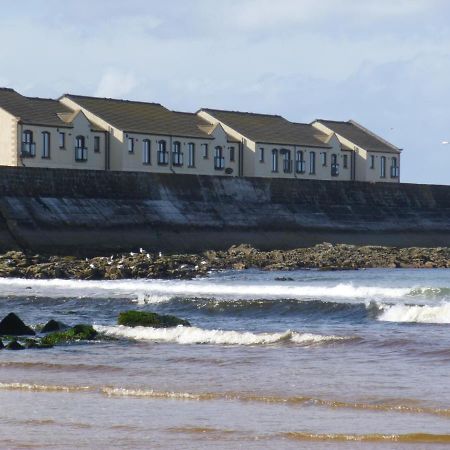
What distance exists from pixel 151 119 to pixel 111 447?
50.3 metres

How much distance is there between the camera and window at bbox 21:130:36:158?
54688 millimetres

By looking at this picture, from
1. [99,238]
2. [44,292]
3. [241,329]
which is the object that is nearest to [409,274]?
[99,238]

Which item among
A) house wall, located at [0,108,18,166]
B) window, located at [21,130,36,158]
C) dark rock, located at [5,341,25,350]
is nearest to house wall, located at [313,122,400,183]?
window, located at [21,130,36,158]

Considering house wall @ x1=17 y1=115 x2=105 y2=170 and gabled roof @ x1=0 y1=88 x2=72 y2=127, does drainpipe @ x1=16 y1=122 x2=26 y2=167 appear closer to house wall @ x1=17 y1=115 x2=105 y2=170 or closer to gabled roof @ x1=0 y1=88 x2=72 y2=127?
house wall @ x1=17 y1=115 x2=105 y2=170

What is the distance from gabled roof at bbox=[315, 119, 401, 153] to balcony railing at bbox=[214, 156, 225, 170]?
10.5 metres

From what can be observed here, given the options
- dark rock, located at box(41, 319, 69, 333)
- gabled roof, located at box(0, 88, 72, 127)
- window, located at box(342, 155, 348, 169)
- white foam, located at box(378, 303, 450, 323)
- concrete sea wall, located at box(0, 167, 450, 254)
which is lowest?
dark rock, located at box(41, 319, 69, 333)

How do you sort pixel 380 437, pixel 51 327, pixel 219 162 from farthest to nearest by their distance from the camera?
pixel 219 162 < pixel 51 327 < pixel 380 437

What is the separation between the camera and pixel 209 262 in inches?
Result: 1689

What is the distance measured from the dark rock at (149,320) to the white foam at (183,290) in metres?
4.94

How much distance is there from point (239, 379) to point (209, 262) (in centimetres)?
2731

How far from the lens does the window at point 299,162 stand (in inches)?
2628

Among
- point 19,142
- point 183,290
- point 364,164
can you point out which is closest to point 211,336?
point 183,290

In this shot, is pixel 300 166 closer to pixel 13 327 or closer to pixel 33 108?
pixel 33 108

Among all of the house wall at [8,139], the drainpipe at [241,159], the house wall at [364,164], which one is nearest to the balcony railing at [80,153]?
the house wall at [8,139]
